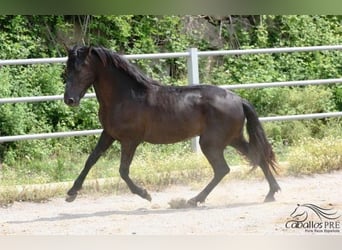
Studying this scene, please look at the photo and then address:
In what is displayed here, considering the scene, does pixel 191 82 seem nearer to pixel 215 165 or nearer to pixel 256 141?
pixel 256 141

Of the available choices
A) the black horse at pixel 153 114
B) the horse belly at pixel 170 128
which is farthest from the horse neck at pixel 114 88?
the horse belly at pixel 170 128

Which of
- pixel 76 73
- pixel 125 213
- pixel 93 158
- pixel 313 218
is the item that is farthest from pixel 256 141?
pixel 76 73

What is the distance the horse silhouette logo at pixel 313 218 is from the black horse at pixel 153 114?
0.64 m

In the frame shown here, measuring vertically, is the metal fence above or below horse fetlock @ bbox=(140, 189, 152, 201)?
above

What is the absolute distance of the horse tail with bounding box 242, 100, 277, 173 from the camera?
6285 millimetres

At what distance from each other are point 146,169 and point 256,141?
1.06m

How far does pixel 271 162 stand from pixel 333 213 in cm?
68

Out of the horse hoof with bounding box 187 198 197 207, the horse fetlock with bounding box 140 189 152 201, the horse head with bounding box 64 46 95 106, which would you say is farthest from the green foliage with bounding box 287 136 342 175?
the horse head with bounding box 64 46 95 106

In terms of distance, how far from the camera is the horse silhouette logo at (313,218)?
5688mm

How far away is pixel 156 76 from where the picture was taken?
26.3 ft

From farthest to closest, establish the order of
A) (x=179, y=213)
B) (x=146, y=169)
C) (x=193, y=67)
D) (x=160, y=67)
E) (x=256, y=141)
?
1. (x=160, y=67)
2. (x=193, y=67)
3. (x=146, y=169)
4. (x=256, y=141)
5. (x=179, y=213)

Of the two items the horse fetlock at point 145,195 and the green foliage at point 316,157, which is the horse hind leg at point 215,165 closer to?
the horse fetlock at point 145,195

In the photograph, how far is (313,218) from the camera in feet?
19.1

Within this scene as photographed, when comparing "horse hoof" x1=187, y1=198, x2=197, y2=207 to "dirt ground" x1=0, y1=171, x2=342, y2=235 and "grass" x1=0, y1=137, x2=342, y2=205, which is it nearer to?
"dirt ground" x1=0, y1=171, x2=342, y2=235
